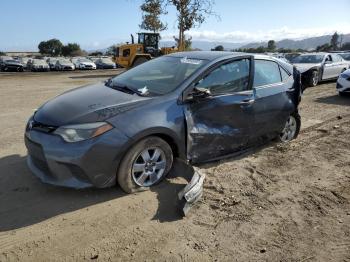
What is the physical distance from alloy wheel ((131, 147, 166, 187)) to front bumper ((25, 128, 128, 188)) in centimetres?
29

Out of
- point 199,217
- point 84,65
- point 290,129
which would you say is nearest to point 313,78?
point 290,129

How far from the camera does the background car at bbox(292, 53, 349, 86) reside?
Result: 1477cm

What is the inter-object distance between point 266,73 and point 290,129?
1330mm

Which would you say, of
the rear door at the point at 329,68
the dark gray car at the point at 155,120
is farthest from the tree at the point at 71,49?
the dark gray car at the point at 155,120

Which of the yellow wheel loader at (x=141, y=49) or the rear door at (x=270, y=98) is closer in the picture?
the rear door at (x=270, y=98)

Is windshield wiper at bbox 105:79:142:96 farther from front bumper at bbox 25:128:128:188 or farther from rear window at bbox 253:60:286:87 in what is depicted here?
rear window at bbox 253:60:286:87

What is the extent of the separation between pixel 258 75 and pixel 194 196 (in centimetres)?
239

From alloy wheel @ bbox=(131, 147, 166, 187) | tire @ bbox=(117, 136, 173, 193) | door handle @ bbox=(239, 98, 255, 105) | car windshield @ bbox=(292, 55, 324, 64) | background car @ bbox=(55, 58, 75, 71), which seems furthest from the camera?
background car @ bbox=(55, 58, 75, 71)

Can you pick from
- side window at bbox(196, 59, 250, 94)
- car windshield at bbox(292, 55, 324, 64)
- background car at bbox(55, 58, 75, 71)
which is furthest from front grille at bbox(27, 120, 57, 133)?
background car at bbox(55, 58, 75, 71)

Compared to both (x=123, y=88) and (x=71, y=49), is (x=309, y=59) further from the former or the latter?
(x=71, y=49)

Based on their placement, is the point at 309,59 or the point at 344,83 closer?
the point at 344,83

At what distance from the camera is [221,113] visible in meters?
5.01

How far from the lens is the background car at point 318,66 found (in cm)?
1477

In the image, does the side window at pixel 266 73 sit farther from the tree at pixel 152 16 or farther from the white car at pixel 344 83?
the tree at pixel 152 16
